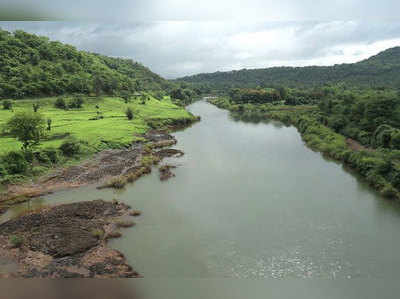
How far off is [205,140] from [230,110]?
83.0 feet

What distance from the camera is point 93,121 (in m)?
26.1

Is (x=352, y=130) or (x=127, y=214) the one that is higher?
(x=352, y=130)

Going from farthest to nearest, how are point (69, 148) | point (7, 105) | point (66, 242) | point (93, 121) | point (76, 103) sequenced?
point (76, 103) < point (7, 105) < point (93, 121) < point (69, 148) < point (66, 242)

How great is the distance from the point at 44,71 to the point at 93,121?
19.3m

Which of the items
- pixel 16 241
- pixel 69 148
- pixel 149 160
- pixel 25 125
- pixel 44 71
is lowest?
pixel 16 241

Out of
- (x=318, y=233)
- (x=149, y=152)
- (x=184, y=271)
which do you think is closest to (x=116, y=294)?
(x=184, y=271)

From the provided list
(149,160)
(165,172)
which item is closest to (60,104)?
(149,160)

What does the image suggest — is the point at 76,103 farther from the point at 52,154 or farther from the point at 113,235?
the point at 113,235

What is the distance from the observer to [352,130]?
2248 cm

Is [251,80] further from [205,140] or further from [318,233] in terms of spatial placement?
[318,233]

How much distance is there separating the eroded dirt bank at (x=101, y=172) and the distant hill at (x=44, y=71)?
63.8ft

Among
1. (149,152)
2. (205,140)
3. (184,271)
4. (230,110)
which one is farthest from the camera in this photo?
(230,110)

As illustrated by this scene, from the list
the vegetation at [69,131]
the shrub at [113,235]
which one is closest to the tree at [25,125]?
the vegetation at [69,131]

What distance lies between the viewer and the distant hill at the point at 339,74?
6444 centimetres
